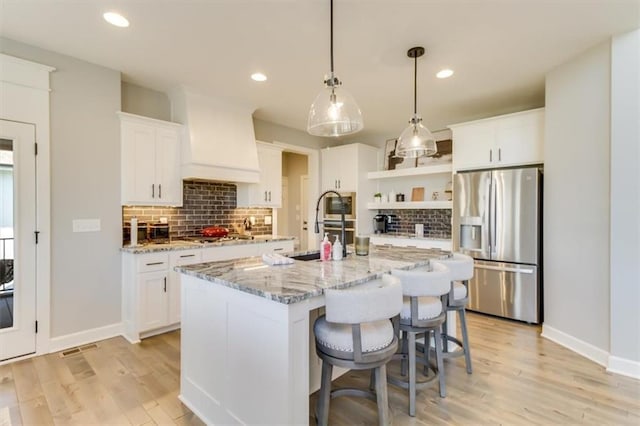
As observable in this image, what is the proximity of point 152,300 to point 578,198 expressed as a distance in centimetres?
427

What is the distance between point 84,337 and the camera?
3.15 metres

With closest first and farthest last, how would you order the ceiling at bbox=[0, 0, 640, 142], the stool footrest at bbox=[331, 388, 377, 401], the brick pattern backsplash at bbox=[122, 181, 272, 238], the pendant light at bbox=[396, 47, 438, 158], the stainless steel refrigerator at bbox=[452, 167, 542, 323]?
the stool footrest at bbox=[331, 388, 377, 401] → the ceiling at bbox=[0, 0, 640, 142] → the pendant light at bbox=[396, 47, 438, 158] → the stainless steel refrigerator at bbox=[452, 167, 542, 323] → the brick pattern backsplash at bbox=[122, 181, 272, 238]

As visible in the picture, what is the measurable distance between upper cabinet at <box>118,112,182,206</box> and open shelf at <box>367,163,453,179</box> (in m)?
3.21

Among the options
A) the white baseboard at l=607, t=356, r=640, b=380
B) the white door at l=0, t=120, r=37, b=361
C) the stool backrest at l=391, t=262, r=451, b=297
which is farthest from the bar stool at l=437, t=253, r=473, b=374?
the white door at l=0, t=120, r=37, b=361

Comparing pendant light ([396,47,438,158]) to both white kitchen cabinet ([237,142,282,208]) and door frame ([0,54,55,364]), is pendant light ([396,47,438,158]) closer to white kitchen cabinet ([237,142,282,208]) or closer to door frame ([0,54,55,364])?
white kitchen cabinet ([237,142,282,208])

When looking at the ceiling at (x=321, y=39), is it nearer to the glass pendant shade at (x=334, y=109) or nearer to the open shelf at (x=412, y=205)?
the glass pendant shade at (x=334, y=109)

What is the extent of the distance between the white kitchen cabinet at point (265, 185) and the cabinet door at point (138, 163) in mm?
1339

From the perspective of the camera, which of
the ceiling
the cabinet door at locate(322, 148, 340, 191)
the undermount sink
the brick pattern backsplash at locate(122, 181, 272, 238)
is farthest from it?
the cabinet door at locate(322, 148, 340, 191)

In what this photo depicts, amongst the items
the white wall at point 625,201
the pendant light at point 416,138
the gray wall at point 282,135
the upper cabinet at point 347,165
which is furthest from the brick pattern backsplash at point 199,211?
the white wall at point 625,201

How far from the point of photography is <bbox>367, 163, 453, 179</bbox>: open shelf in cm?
480

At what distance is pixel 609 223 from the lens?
2.74 m

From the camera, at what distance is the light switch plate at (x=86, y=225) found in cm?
313

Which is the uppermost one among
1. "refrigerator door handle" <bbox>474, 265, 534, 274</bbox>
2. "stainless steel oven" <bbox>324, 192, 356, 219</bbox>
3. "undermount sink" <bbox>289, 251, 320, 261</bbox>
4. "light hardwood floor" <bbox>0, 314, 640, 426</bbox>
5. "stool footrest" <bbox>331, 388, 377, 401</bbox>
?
"stainless steel oven" <bbox>324, 192, 356, 219</bbox>

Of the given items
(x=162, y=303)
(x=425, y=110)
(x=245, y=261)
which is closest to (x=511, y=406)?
(x=245, y=261)
